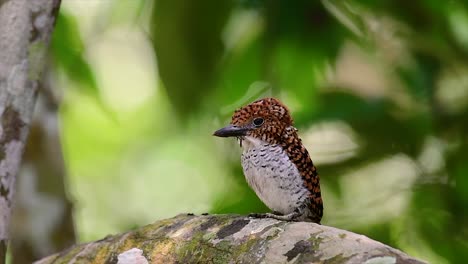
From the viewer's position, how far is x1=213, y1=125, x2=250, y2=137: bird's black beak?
93.3 inches

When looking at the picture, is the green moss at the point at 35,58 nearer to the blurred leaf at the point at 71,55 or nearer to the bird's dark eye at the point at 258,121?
the bird's dark eye at the point at 258,121

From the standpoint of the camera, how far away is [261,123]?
240 cm

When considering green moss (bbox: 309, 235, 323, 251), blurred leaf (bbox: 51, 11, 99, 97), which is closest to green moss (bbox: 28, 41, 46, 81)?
green moss (bbox: 309, 235, 323, 251)

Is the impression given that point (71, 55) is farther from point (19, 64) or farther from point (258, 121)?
point (258, 121)

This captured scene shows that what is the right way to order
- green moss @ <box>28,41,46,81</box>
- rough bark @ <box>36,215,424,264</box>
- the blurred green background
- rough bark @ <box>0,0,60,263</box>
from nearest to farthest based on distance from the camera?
1. rough bark @ <box>36,215,424,264</box>
2. rough bark @ <box>0,0,60,263</box>
3. green moss @ <box>28,41,46,81</box>
4. the blurred green background

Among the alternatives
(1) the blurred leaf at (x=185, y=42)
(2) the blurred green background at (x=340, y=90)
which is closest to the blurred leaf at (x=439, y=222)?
(2) the blurred green background at (x=340, y=90)

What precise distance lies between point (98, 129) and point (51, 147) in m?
2.62

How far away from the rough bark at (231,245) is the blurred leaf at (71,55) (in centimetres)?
195

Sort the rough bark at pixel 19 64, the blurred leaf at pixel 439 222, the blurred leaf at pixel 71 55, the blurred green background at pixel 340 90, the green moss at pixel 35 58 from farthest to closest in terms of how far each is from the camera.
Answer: the blurred leaf at pixel 71 55, the blurred green background at pixel 340 90, the blurred leaf at pixel 439 222, the green moss at pixel 35 58, the rough bark at pixel 19 64

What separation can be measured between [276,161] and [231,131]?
5.6 inches

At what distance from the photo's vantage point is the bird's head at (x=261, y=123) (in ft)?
7.84

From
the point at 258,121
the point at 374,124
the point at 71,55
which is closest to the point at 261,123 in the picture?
the point at 258,121

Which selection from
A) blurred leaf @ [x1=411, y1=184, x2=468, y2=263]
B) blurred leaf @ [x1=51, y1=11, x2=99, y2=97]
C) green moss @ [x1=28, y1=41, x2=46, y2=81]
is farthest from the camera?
blurred leaf @ [x1=51, y1=11, x2=99, y2=97]

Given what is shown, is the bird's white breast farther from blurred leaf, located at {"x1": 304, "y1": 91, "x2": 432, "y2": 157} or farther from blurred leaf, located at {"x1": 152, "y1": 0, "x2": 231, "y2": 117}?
blurred leaf, located at {"x1": 152, "y1": 0, "x2": 231, "y2": 117}
